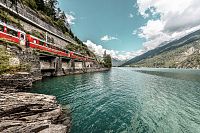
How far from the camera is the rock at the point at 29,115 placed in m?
5.93

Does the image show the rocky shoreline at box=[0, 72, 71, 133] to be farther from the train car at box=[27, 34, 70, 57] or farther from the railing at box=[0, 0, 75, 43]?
the railing at box=[0, 0, 75, 43]

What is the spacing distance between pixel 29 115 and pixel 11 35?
68.2 feet

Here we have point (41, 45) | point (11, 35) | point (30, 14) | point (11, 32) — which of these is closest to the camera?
point (11, 35)

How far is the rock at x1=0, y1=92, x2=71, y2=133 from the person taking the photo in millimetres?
5927

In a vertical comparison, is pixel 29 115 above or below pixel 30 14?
below

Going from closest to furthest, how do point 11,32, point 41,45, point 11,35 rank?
point 11,35, point 11,32, point 41,45

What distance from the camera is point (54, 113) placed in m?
8.45

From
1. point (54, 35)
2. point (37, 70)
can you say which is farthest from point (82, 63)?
point (37, 70)

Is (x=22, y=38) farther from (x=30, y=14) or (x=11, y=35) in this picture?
(x=30, y=14)

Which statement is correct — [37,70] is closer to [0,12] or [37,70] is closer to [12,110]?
[0,12]

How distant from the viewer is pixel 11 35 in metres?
22.5

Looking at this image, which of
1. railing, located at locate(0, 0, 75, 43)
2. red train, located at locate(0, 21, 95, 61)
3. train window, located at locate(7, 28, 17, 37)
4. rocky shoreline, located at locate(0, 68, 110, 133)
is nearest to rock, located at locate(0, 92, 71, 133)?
rocky shoreline, located at locate(0, 68, 110, 133)

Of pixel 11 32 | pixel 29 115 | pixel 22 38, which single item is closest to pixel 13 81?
pixel 29 115

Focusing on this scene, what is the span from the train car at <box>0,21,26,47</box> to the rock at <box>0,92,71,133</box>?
17685 millimetres
